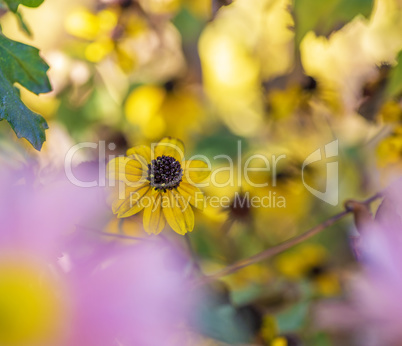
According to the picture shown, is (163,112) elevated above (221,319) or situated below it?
above

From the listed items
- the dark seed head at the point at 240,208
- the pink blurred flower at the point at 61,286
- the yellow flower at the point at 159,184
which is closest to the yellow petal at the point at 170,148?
the yellow flower at the point at 159,184

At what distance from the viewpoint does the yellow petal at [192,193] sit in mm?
335

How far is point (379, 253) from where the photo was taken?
31 centimetres

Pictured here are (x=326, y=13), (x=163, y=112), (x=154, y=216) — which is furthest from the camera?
(x=163, y=112)

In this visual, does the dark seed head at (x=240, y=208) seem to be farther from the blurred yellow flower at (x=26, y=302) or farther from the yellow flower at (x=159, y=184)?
the blurred yellow flower at (x=26, y=302)

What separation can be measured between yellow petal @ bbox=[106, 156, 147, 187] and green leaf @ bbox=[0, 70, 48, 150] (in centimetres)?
6

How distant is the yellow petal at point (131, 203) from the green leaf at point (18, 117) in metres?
0.07

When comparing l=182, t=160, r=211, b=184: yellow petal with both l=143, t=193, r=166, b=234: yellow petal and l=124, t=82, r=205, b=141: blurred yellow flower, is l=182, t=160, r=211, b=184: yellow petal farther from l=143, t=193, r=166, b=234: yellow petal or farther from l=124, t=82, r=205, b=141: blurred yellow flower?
l=124, t=82, r=205, b=141: blurred yellow flower

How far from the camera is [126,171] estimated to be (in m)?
0.35

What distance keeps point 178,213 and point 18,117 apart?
0.12m

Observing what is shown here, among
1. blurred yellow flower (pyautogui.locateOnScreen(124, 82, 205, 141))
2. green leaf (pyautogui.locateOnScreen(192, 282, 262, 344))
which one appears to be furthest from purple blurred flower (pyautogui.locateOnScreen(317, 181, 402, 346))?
blurred yellow flower (pyautogui.locateOnScreen(124, 82, 205, 141))

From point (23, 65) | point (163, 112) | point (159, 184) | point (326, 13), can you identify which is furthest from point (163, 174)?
point (163, 112)

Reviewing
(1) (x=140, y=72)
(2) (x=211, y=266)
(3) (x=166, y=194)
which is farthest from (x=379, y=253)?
(1) (x=140, y=72)

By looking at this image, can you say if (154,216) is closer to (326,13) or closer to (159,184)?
(159,184)
